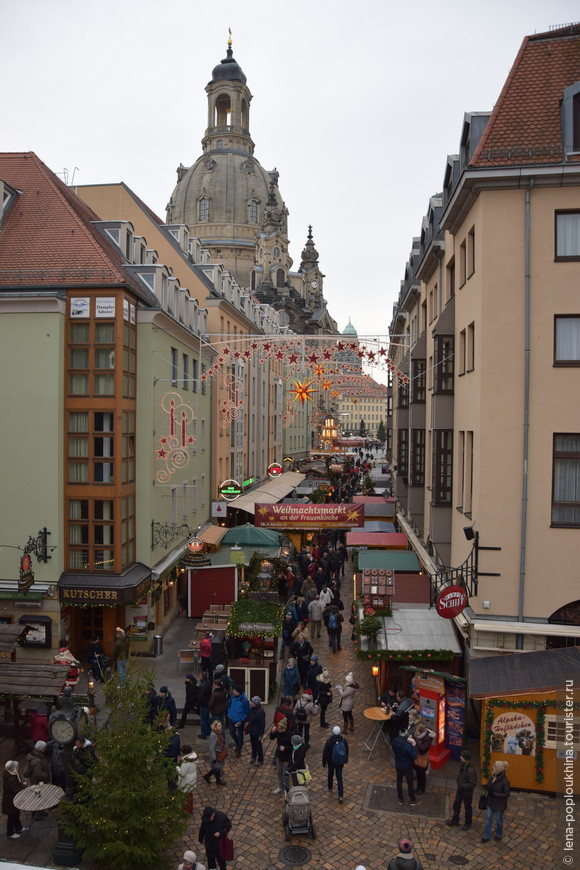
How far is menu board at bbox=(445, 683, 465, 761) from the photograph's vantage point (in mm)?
14273

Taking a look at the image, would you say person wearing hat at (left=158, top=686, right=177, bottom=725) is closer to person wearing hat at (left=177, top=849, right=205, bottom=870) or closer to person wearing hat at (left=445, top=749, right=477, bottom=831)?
person wearing hat at (left=177, top=849, right=205, bottom=870)

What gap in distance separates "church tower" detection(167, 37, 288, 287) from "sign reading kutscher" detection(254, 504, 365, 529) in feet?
230

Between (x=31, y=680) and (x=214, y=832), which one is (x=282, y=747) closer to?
(x=214, y=832)

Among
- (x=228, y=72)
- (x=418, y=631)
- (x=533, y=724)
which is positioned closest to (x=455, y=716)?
(x=533, y=724)

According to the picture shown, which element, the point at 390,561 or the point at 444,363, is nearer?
the point at 444,363

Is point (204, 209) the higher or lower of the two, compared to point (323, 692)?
higher

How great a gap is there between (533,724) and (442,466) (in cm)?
769

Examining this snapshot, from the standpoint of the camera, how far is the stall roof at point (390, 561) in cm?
2288

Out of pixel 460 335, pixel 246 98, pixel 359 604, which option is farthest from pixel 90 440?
pixel 246 98

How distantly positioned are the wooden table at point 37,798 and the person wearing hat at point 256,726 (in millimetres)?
3811

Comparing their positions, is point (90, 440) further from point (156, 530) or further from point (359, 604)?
point (359, 604)

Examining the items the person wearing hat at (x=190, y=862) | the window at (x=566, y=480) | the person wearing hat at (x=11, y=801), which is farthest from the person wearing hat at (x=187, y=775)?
the window at (x=566, y=480)

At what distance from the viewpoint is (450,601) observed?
1402cm

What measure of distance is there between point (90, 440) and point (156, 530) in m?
4.10
